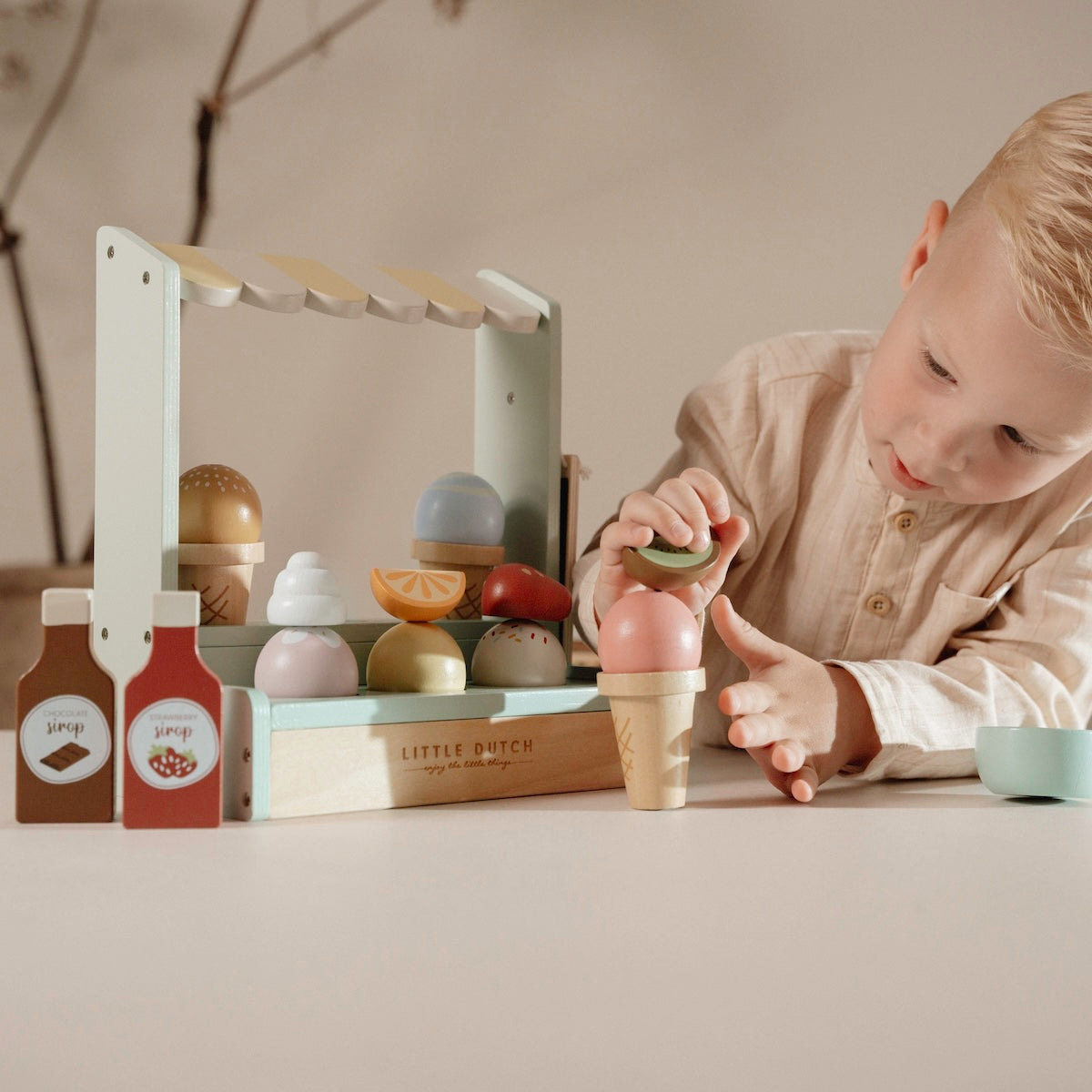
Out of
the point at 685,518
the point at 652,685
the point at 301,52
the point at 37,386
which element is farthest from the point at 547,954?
the point at 301,52

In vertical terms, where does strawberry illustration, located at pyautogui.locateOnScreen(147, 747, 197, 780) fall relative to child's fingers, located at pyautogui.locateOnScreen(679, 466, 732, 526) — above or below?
below

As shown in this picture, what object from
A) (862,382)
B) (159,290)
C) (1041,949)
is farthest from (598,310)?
(1041,949)

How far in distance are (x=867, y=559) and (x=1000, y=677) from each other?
14 cm

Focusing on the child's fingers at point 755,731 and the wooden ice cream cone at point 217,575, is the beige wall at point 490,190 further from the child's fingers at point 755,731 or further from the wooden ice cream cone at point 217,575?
the child's fingers at point 755,731

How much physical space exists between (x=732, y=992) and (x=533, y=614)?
1.37 ft

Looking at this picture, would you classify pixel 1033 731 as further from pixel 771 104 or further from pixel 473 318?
pixel 771 104

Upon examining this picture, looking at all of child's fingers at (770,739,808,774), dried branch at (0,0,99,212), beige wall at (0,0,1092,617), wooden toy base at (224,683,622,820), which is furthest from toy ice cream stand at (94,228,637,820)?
dried branch at (0,0,99,212)

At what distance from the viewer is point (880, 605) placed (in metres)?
0.98

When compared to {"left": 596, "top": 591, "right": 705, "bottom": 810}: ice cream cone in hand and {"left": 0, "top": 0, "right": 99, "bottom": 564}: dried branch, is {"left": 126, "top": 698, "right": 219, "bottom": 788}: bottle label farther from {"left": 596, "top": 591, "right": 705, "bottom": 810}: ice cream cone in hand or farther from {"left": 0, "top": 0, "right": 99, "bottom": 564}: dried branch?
{"left": 0, "top": 0, "right": 99, "bottom": 564}: dried branch

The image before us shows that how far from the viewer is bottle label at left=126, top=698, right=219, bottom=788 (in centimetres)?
63

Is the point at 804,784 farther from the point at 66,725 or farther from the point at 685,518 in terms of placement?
the point at 66,725

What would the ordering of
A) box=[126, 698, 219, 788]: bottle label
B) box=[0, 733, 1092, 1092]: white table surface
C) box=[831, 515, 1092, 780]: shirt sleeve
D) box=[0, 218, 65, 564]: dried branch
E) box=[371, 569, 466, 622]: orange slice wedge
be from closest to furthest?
box=[0, 733, 1092, 1092]: white table surface
box=[126, 698, 219, 788]: bottle label
box=[371, 569, 466, 622]: orange slice wedge
box=[831, 515, 1092, 780]: shirt sleeve
box=[0, 218, 65, 564]: dried branch

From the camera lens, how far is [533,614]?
821 mm

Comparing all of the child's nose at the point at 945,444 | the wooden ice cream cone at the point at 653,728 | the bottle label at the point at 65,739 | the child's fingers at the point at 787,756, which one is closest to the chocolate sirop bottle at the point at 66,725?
the bottle label at the point at 65,739
